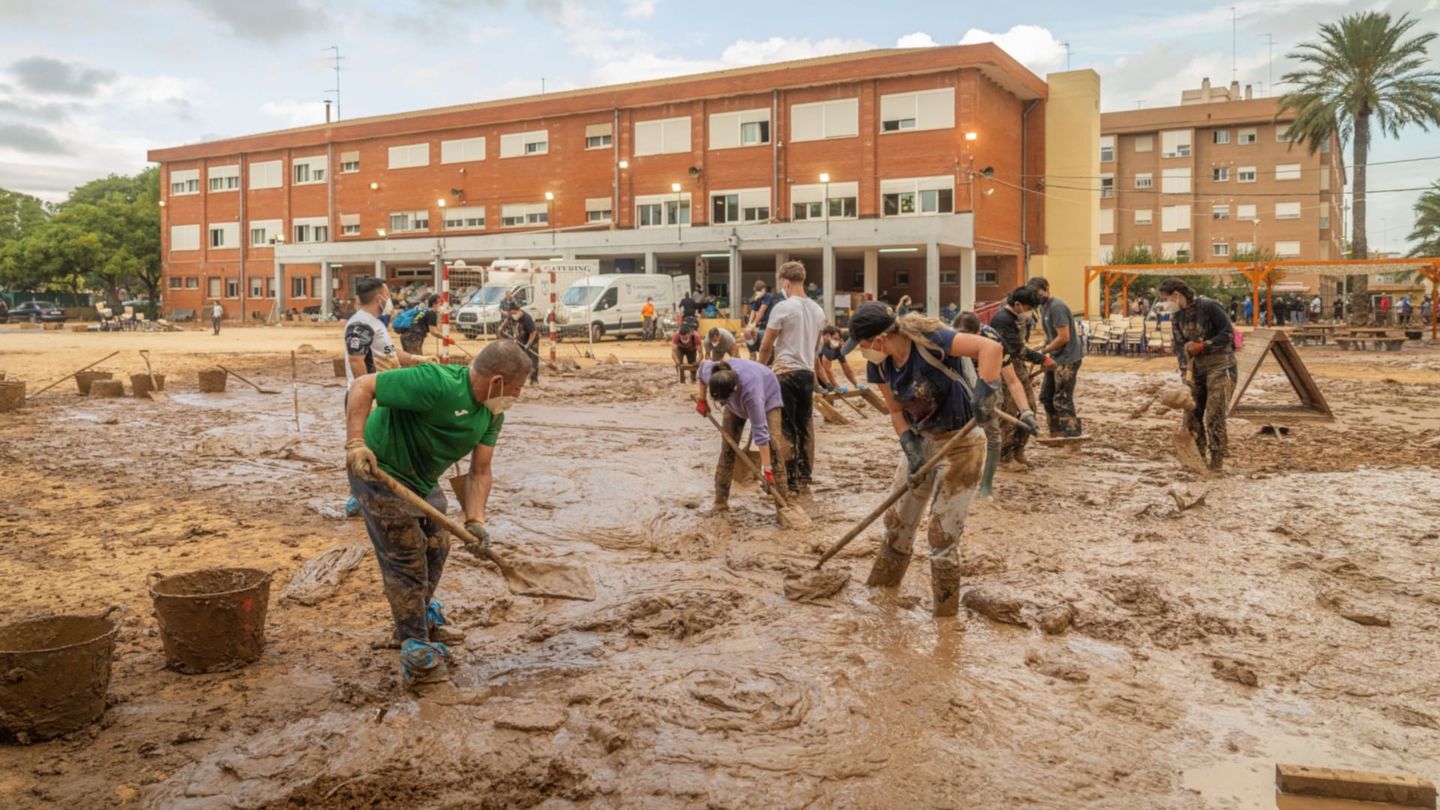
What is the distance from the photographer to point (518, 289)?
3216 cm

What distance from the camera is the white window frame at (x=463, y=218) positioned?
48.8 m

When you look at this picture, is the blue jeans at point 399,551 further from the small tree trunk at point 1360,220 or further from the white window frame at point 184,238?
the white window frame at point 184,238

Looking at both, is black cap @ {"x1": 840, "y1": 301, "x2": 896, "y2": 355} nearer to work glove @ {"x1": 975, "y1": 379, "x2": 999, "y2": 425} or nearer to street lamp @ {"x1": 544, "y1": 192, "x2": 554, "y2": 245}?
work glove @ {"x1": 975, "y1": 379, "x2": 999, "y2": 425}

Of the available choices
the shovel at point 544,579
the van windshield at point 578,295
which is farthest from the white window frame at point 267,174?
the shovel at point 544,579

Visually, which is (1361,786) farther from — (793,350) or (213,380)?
(213,380)

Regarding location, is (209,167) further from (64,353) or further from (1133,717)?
(1133,717)

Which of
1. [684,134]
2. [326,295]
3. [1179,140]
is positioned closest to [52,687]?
[684,134]

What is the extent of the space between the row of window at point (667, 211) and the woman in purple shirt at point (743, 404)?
32406mm

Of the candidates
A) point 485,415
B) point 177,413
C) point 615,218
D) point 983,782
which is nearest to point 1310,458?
point 983,782

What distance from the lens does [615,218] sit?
44969 mm

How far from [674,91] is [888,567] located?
40075mm

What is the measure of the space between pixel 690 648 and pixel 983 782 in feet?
5.79

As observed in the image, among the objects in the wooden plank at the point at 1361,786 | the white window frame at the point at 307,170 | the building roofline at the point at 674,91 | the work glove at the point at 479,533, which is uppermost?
the building roofline at the point at 674,91

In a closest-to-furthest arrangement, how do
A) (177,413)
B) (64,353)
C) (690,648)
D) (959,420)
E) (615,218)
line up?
1. (690,648)
2. (959,420)
3. (177,413)
4. (64,353)
5. (615,218)
